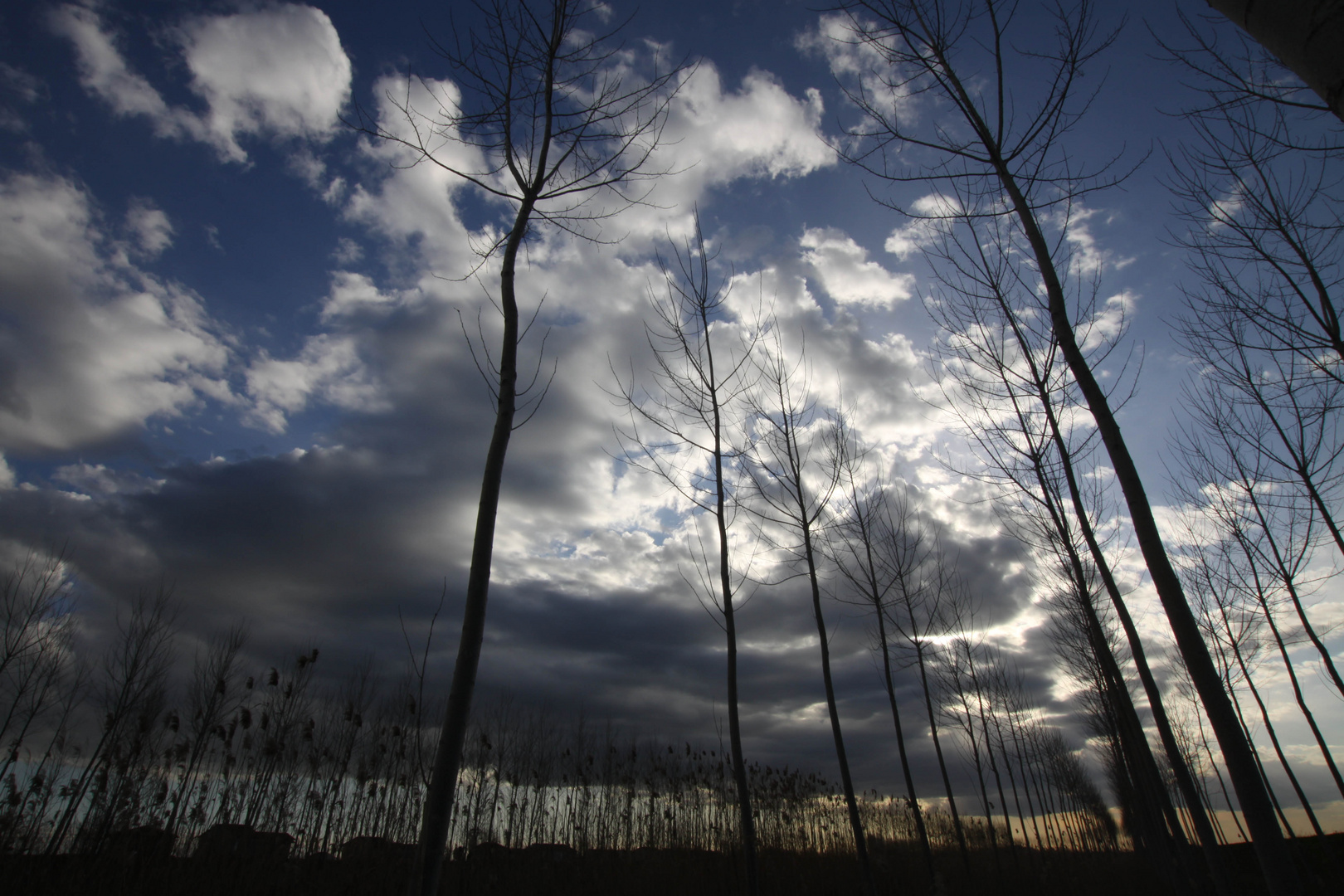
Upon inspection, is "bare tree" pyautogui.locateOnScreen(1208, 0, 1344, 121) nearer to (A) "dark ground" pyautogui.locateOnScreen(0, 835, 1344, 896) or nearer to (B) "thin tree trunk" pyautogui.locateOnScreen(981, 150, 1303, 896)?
(B) "thin tree trunk" pyautogui.locateOnScreen(981, 150, 1303, 896)

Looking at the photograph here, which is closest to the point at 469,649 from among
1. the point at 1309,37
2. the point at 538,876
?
the point at 1309,37

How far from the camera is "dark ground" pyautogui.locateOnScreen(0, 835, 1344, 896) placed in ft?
19.3

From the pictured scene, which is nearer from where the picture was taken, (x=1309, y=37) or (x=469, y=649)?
(x=1309, y=37)

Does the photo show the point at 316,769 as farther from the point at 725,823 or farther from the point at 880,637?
the point at 880,637

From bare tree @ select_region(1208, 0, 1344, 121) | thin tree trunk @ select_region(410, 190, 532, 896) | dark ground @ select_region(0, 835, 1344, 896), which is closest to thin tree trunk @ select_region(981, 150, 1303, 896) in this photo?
bare tree @ select_region(1208, 0, 1344, 121)

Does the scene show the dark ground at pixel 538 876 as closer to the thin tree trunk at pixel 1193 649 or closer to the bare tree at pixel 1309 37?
the thin tree trunk at pixel 1193 649

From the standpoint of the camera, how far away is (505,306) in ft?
11.9

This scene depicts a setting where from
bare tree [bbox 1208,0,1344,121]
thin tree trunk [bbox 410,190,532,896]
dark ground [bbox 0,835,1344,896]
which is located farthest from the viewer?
dark ground [bbox 0,835,1344,896]

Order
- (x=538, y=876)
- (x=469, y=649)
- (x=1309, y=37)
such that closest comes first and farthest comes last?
(x=1309, y=37) < (x=469, y=649) < (x=538, y=876)

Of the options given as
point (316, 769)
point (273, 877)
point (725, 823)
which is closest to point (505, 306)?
point (273, 877)

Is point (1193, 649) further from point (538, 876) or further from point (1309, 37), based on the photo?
point (538, 876)

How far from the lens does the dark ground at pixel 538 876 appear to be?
5.88 m

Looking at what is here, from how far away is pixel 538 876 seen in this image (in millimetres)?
8938

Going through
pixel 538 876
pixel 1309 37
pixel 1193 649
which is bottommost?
pixel 538 876
